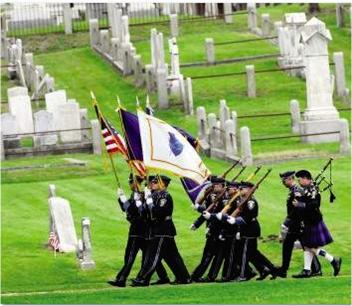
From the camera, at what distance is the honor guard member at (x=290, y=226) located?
108 feet

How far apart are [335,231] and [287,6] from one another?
38458 millimetres

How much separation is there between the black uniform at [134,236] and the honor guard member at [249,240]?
4.29 feet

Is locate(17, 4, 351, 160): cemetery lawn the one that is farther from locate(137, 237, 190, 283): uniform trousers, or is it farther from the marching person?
locate(137, 237, 190, 283): uniform trousers

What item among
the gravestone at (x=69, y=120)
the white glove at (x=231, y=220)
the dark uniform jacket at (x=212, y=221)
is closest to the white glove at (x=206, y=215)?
the dark uniform jacket at (x=212, y=221)

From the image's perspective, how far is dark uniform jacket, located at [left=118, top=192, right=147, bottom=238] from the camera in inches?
1299

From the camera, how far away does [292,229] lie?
33125 millimetres

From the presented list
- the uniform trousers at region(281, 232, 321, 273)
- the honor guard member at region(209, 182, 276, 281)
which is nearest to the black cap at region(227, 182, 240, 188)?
the honor guard member at region(209, 182, 276, 281)

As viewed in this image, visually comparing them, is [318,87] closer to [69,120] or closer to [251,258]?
[69,120]

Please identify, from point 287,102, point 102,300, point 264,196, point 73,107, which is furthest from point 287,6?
point 102,300

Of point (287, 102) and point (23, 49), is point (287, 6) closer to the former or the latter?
point (23, 49)

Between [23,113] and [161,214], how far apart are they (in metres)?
19.7

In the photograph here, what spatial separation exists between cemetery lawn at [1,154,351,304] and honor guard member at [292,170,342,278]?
34cm

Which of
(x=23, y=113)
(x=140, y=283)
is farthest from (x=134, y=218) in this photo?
(x=23, y=113)

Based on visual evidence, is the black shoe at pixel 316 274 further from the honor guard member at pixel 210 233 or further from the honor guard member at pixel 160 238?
the honor guard member at pixel 160 238
